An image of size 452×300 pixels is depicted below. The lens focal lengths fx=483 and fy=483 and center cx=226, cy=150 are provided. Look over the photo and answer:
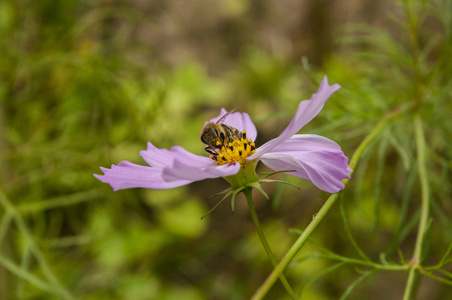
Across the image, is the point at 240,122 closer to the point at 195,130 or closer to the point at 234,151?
the point at 234,151

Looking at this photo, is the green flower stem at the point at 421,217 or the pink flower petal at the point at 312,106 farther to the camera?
the green flower stem at the point at 421,217

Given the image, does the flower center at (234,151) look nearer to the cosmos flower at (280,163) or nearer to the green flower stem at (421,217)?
the cosmos flower at (280,163)

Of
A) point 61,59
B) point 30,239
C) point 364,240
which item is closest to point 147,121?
point 61,59

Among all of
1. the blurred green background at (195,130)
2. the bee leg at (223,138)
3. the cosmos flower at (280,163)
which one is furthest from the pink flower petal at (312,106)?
the blurred green background at (195,130)

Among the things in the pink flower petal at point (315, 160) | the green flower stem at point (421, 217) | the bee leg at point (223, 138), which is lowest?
the green flower stem at point (421, 217)

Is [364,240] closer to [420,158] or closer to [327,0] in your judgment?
[420,158]

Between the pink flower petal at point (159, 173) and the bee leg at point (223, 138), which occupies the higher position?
the bee leg at point (223, 138)
